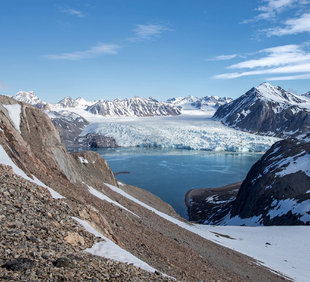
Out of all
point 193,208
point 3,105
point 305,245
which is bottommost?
point 193,208

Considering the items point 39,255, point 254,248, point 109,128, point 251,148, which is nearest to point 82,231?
point 39,255

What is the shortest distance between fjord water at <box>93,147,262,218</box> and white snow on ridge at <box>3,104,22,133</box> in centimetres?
3578

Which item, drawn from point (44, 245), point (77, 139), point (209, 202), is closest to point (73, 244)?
point (44, 245)

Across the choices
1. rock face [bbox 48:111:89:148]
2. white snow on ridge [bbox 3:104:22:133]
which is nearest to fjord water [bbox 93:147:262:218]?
white snow on ridge [bbox 3:104:22:133]

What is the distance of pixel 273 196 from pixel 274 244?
15.2 m

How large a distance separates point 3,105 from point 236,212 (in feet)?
117

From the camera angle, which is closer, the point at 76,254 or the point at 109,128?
the point at 76,254

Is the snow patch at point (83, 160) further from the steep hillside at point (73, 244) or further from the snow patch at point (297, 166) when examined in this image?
the snow patch at point (297, 166)

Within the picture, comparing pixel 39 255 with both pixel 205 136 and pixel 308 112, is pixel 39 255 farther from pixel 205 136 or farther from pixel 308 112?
pixel 308 112

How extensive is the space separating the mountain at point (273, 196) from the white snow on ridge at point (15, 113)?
30442 millimetres

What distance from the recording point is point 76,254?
7.09 meters

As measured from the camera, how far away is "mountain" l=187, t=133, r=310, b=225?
119 feet

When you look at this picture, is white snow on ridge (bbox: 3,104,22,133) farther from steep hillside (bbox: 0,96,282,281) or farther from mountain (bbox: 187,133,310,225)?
mountain (bbox: 187,133,310,225)

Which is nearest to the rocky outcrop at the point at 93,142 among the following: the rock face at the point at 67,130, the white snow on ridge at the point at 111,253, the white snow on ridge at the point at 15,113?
the rock face at the point at 67,130
